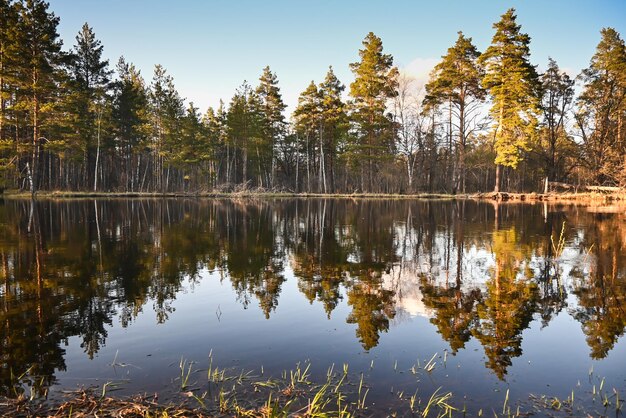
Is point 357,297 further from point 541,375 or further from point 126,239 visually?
point 126,239

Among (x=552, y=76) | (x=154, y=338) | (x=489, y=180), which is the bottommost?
(x=154, y=338)

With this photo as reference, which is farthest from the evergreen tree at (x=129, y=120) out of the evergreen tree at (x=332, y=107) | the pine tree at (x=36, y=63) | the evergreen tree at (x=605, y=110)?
the evergreen tree at (x=605, y=110)

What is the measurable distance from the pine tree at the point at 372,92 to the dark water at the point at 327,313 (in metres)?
36.2

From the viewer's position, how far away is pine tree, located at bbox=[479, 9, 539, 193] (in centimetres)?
4409

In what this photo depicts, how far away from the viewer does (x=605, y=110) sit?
47.1 m

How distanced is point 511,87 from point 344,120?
1977 centimetres

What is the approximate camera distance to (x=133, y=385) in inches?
200

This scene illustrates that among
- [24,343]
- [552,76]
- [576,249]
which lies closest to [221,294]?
[24,343]

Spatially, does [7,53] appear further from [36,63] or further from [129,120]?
[129,120]

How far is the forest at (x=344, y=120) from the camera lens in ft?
138

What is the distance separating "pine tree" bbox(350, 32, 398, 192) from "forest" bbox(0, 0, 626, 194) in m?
0.17

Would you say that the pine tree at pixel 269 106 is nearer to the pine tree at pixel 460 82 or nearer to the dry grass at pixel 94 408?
the pine tree at pixel 460 82

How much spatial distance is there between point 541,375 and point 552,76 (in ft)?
177

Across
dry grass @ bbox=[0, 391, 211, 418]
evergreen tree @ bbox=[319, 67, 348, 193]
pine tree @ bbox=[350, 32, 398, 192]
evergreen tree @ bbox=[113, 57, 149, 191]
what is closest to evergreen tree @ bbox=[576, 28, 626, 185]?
pine tree @ bbox=[350, 32, 398, 192]
